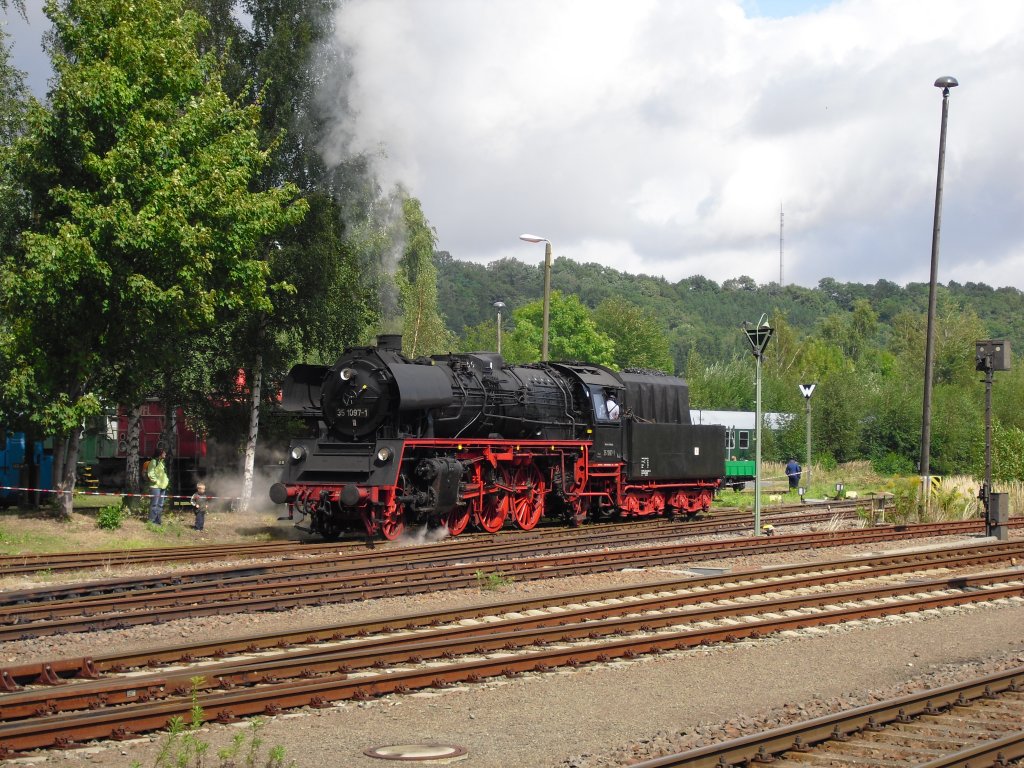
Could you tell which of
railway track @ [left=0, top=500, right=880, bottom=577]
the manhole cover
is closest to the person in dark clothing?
railway track @ [left=0, top=500, right=880, bottom=577]

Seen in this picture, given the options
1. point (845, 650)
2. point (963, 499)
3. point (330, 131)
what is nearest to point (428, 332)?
point (330, 131)

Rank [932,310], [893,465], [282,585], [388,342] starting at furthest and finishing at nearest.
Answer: [893,465] → [932,310] → [388,342] → [282,585]

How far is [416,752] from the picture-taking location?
270 inches

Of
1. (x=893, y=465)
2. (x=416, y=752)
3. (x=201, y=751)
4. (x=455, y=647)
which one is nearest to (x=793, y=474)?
(x=893, y=465)

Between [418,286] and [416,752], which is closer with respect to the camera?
[416,752]

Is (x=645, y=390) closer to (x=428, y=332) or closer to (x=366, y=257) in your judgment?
(x=366, y=257)

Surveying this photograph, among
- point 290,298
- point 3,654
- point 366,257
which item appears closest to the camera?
point 3,654

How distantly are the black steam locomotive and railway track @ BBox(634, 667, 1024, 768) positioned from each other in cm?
1070

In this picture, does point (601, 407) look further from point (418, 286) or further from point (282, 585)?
point (418, 286)

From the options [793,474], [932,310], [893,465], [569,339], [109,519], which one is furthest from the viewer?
[569,339]

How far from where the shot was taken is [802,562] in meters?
16.9

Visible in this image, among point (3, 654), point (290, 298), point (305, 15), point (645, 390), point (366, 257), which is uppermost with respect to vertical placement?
point (305, 15)

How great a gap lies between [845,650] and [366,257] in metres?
28.7

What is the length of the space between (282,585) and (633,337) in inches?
2720
